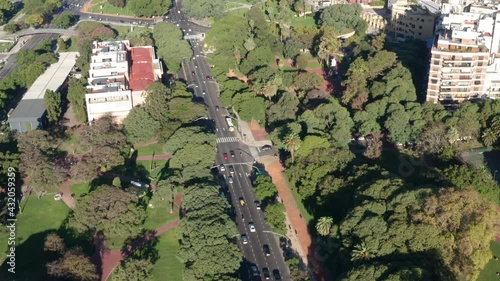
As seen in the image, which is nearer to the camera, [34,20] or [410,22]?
[410,22]

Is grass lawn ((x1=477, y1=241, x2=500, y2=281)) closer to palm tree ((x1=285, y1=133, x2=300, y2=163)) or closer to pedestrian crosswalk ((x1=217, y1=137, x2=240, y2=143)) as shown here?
palm tree ((x1=285, y1=133, x2=300, y2=163))

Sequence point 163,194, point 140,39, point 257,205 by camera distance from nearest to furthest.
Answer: point 163,194 < point 257,205 < point 140,39

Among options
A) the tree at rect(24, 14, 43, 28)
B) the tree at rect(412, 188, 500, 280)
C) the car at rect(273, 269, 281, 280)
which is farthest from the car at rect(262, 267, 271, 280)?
the tree at rect(24, 14, 43, 28)

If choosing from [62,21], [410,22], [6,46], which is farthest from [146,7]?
[410,22]

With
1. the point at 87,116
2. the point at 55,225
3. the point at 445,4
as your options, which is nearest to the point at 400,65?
the point at 445,4

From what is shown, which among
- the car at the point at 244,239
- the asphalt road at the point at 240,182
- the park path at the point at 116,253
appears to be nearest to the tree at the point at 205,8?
the asphalt road at the point at 240,182

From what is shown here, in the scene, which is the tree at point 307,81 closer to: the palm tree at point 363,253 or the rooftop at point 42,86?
the rooftop at point 42,86

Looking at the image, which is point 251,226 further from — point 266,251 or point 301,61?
point 301,61

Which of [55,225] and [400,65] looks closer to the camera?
[55,225]

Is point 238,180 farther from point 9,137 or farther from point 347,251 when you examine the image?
point 9,137
